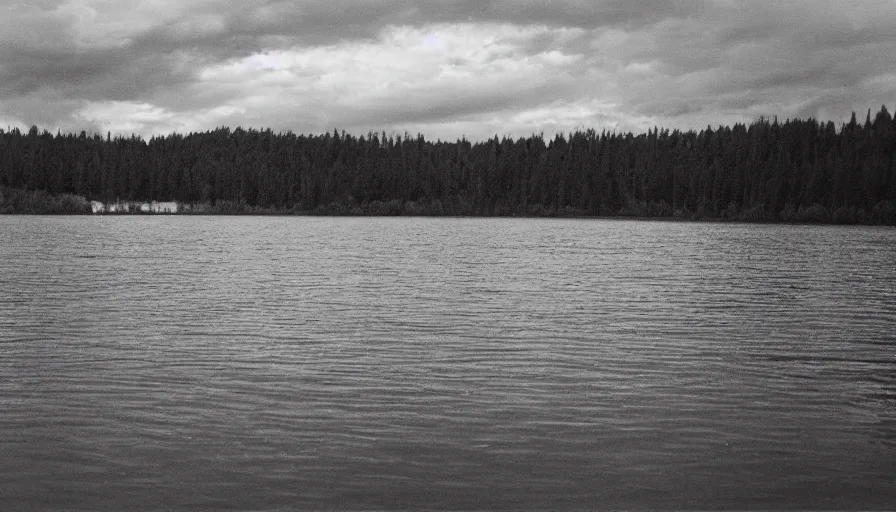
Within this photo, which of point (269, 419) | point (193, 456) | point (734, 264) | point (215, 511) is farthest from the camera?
point (734, 264)

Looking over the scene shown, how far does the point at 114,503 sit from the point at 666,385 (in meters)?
12.4

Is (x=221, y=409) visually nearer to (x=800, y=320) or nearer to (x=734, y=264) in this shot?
(x=800, y=320)

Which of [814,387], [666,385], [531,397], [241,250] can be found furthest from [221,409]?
[241,250]

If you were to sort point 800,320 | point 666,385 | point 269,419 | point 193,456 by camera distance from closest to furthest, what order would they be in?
1. point 193,456
2. point 269,419
3. point 666,385
4. point 800,320

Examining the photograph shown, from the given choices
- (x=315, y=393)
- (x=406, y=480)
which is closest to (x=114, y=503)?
(x=406, y=480)

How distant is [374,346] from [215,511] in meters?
13.1

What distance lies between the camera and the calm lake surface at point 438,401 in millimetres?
12633

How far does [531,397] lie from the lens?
18172mm

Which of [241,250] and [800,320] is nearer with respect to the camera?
[800,320]

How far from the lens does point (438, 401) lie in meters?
17.6

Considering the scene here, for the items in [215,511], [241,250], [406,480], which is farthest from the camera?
[241,250]

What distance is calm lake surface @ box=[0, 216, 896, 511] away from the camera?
12633 mm

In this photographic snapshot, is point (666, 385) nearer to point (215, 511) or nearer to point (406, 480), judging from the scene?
point (406, 480)

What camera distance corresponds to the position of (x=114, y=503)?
11766 millimetres
